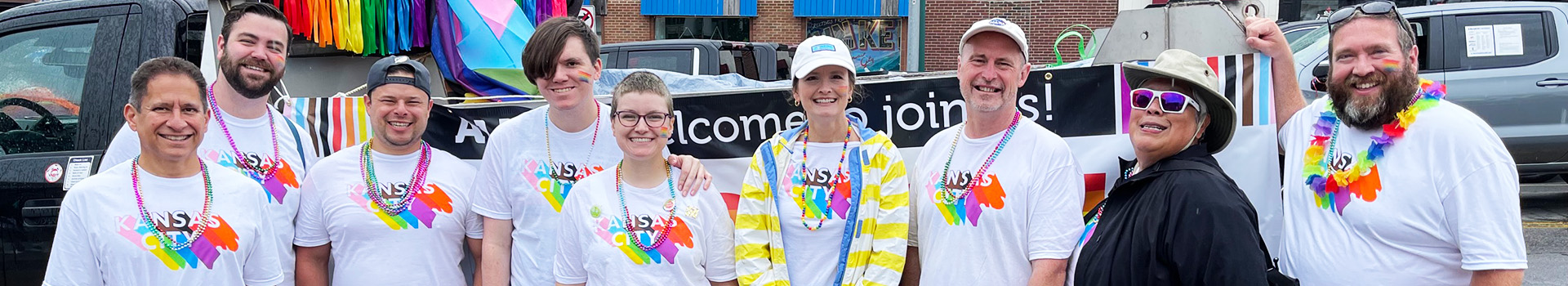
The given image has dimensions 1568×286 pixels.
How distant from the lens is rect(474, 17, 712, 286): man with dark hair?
3352 millimetres

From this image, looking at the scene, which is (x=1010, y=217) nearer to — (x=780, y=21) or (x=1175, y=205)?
(x=1175, y=205)

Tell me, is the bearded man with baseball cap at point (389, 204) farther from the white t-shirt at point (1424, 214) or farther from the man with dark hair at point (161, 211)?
the white t-shirt at point (1424, 214)

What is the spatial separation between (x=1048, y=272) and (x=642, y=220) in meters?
1.19

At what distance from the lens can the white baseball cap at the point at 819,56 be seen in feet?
10.0

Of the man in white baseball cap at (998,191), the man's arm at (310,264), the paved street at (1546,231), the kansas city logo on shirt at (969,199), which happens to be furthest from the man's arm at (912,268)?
the paved street at (1546,231)

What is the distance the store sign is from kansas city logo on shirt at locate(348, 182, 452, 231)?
63.8 ft

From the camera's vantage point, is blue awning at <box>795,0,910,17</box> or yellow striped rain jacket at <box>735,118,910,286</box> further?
blue awning at <box>795,0,910,17</box>

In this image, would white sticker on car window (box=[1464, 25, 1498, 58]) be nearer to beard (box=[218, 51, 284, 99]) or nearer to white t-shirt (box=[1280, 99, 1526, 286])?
white t-shirt (box=[1280, 99, 1526, 286])

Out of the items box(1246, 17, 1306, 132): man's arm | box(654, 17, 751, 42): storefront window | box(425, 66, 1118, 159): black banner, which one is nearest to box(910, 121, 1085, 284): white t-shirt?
box(425, 66, 1118, 159): black banner

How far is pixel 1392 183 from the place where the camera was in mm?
2682

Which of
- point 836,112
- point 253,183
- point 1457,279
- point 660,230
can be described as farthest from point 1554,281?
point 253,183

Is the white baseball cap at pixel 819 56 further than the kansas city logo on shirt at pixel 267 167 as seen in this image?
No

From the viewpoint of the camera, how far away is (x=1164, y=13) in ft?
12.1

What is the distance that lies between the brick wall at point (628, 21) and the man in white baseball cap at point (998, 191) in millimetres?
19964
